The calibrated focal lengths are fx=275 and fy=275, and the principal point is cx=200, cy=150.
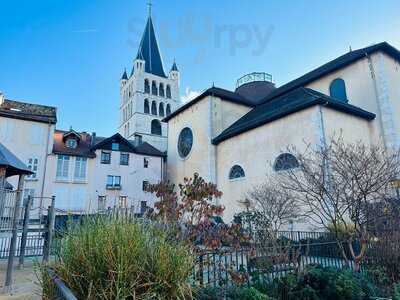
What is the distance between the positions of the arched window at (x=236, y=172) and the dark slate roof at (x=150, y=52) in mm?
33503

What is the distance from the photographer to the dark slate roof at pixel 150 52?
49562 mm

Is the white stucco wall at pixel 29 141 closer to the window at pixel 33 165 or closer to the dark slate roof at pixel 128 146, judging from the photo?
the window at pixel 33 165

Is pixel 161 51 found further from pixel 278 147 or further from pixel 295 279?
pixel 295 279

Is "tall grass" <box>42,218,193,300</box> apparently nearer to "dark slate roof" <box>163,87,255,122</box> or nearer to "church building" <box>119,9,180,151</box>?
"dark slate roof" <box>163,87,255,122</box>

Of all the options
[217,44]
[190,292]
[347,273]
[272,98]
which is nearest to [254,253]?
[347,273]

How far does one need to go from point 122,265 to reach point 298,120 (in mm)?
15509

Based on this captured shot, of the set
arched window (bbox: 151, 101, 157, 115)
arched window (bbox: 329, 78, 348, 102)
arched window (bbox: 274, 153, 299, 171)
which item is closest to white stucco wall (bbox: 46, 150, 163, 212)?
arched window (bbox: 274, 153, 299, 171)

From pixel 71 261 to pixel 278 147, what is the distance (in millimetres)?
15767

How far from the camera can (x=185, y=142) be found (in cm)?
2816

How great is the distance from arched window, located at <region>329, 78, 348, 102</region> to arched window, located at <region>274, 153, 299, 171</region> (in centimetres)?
679

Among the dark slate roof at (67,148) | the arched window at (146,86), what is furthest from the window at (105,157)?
the arched window at (146,86)

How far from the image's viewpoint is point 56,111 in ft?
82.5

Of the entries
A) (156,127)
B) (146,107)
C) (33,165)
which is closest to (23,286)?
(33,165)

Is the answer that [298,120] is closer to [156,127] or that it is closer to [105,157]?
[105,157]
